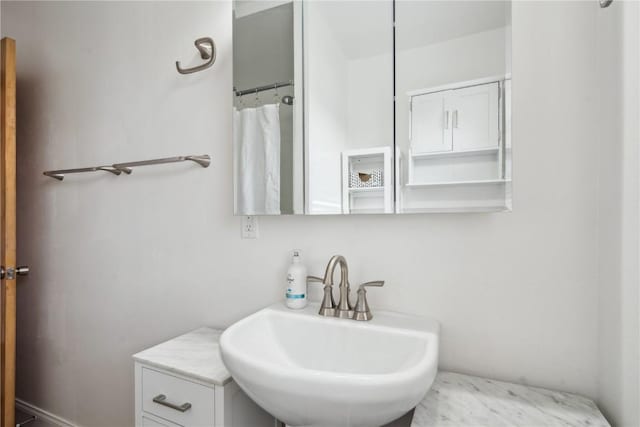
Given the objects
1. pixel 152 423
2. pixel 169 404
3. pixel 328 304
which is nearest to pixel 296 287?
pixel 328 304

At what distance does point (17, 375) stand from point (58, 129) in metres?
1.47

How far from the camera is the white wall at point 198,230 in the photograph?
855mm

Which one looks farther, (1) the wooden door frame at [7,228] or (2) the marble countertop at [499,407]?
(1) the wooden door frame at [7,228]

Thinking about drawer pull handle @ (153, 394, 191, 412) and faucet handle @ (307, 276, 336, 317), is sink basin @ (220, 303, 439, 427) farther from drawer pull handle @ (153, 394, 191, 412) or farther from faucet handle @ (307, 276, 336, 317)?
drawer pull handle @ (153, 394, 191, 412)

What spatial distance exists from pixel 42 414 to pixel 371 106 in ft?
7.66

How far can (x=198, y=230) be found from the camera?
1.38 metres

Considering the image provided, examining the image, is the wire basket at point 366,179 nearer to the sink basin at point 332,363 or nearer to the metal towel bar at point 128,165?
the sink basin at point 332,363

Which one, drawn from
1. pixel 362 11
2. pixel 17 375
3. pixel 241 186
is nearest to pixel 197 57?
pixel 241 186

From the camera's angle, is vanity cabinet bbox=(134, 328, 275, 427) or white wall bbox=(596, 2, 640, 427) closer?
white wall bbox=(596, 2, 640, 427)

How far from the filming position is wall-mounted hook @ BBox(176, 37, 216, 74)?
1238 millimetres

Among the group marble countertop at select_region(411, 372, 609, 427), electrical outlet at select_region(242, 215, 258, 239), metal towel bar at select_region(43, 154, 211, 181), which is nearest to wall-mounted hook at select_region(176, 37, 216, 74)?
metal towel bar at select_region(43, 154, 211, 181)

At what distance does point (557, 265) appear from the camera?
859 mm

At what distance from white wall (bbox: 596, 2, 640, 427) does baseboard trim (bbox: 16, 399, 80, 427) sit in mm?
2243

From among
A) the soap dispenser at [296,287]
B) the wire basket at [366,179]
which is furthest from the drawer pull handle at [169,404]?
the wire basket at [366,179]
